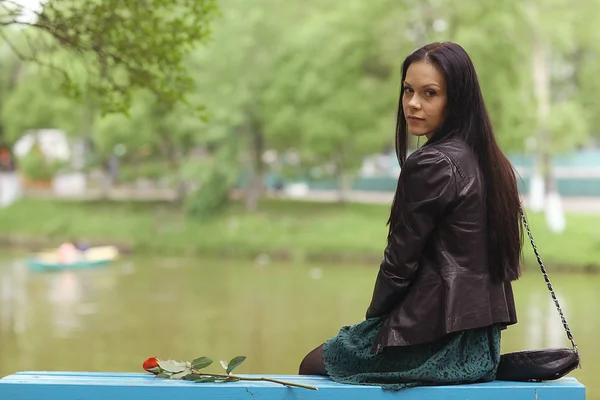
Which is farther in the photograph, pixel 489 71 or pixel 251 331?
pixel 489 71

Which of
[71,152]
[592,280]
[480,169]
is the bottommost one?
[592,280]

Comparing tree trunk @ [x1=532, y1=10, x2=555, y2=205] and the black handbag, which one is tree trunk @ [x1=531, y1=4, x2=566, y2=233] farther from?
the black handbag

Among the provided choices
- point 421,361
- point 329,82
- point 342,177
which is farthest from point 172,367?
point 342,177

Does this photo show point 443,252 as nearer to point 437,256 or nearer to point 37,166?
point 437,256

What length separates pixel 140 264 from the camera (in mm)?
12516

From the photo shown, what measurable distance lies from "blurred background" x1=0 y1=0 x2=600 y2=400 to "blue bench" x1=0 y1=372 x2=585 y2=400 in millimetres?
5395

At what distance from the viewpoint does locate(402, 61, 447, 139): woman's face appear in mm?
1911

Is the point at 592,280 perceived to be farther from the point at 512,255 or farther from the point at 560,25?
the point at 512,255

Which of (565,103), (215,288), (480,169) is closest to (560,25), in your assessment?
(565,103)

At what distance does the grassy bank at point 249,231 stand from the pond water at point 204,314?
1082mm

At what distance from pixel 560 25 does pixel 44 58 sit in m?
10.2

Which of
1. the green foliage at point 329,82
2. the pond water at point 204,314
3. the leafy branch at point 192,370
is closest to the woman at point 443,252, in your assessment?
the leafy branch at point 192,370

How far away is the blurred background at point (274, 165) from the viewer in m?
9.51

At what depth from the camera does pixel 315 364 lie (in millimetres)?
2020
